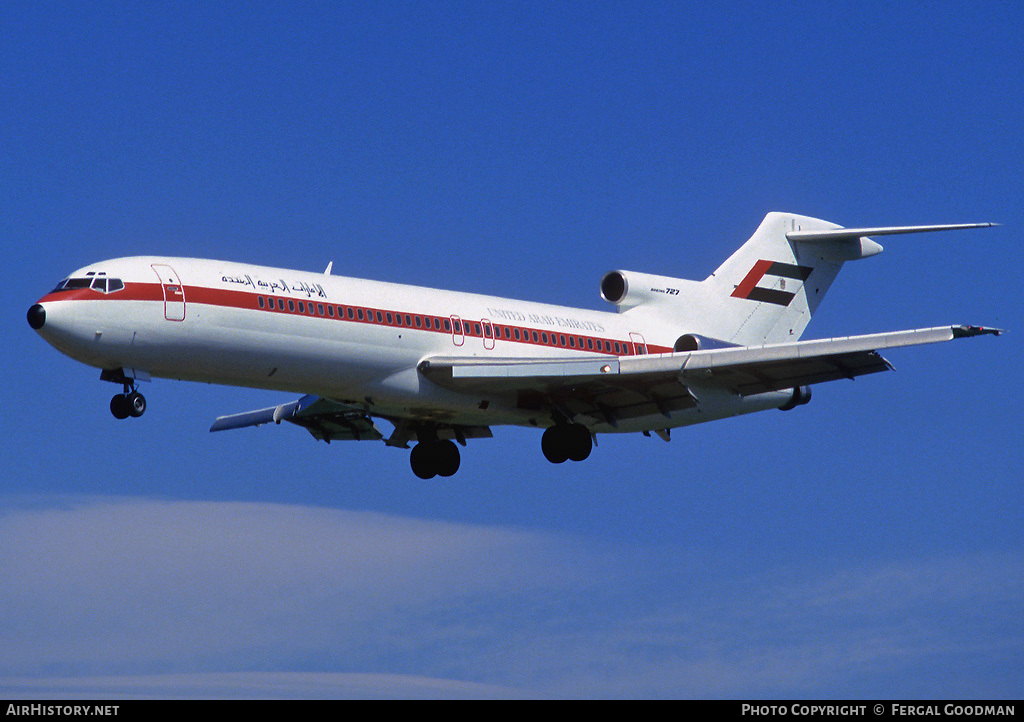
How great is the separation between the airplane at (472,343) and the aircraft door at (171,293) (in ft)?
0.08

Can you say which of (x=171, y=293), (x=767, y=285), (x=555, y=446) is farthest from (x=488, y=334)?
(x=767, y=285)

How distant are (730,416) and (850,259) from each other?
6.19 metres

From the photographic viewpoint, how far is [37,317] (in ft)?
87.4

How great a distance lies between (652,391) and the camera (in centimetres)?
3262

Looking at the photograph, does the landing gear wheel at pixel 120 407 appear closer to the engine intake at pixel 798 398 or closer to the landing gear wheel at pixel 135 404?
the landing gear wheel at pixel 135 404

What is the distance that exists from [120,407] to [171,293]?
7.26ft

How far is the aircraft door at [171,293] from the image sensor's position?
90.3ft

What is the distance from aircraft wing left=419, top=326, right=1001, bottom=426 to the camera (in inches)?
1198

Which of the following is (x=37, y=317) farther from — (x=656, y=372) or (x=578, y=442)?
(x=656, y=372)

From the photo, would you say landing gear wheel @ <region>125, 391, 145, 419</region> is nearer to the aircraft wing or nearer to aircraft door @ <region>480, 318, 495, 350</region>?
the aircraft wing

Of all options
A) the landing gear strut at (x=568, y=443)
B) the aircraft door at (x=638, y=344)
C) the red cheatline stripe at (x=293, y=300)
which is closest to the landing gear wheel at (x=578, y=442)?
the landing gear strut at (x=568, y=443)
